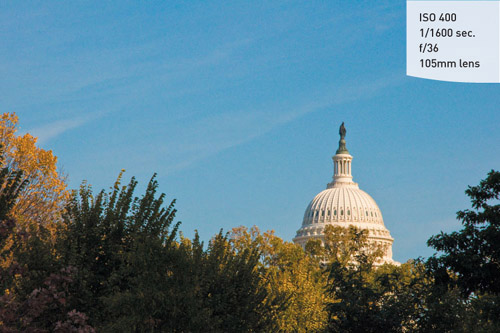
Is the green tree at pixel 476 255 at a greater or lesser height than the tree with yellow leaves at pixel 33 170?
lesser

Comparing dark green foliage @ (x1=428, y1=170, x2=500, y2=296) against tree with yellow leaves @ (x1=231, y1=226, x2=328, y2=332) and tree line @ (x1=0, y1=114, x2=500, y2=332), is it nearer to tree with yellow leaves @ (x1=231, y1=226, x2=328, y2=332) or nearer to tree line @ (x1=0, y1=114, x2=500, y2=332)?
tree line @ (x1=0, y1=114, x2=500, y2=332)

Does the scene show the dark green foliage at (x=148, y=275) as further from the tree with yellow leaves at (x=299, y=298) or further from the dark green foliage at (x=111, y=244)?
the tree with yellow leaves at (x=299, y=298)

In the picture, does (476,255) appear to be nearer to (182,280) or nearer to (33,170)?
(182,280)

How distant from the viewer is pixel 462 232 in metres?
28.9

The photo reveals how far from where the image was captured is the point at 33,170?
139 feet

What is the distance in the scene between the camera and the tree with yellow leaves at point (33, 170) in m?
42.1

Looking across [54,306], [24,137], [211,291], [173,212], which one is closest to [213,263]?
[211,291]

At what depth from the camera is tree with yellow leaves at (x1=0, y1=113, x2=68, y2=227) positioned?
138 feet

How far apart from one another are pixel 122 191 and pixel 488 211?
44.8 ft

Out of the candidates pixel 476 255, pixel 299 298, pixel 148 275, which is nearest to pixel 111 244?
pixel 148 275

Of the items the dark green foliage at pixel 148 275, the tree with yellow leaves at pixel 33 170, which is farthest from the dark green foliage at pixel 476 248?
the tree with yellow leaves at pixel 33 170

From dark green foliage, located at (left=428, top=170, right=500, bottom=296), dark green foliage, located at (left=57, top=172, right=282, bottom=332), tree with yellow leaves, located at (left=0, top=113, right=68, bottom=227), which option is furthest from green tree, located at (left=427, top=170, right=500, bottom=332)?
tree with yellow leaves, located at (left=0, top=113, right=68, bottom=227)

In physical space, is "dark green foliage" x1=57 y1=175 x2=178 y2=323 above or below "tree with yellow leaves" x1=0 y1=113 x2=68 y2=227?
below

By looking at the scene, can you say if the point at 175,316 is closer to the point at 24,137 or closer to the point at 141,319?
the point at 141,319
